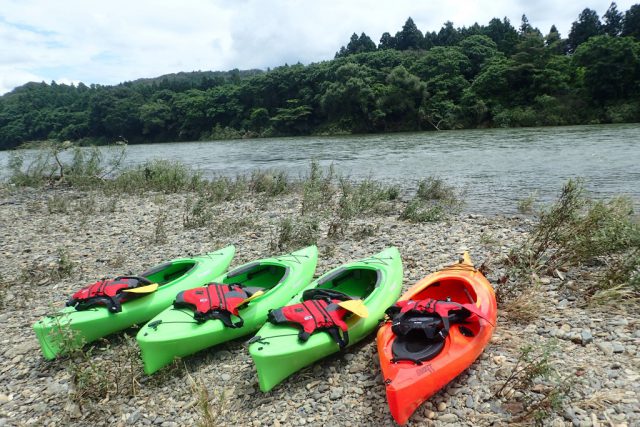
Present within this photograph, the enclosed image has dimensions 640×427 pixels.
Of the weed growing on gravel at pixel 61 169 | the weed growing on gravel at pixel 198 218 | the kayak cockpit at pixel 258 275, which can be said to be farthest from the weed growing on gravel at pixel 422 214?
the weed growing on gravel at pixel 61 169

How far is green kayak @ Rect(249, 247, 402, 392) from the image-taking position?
134 inches

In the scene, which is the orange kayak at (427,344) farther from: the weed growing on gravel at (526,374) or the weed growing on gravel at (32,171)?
the weed growing on gravel at (32,171)

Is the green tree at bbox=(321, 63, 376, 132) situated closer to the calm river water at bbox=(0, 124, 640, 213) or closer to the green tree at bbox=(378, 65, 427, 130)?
the green tree at bbox=(378, 65, 427, 130)

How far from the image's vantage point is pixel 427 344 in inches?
134

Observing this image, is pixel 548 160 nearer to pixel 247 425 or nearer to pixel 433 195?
pixel 433 195

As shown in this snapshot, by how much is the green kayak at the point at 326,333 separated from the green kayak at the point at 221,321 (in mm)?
340

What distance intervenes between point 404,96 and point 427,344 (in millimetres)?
43365

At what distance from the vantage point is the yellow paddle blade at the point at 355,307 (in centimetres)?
378

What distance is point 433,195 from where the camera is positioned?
998cm

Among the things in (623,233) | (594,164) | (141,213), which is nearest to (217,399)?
(623,233)

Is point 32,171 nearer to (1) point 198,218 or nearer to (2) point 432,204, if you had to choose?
(1) point 198,218

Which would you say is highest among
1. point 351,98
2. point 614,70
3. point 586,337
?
point 614,70

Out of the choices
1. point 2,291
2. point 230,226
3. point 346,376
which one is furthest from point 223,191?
point 346,376

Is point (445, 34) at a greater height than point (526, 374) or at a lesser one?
greater
